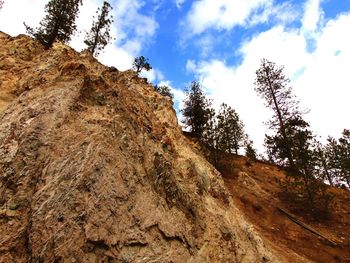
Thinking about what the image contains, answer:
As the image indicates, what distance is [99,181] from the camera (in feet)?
25.2

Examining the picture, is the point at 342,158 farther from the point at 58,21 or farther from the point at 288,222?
the point at 58,21

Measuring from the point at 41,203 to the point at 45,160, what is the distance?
134 centimetres

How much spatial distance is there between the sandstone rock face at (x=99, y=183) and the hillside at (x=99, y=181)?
1.0 inches

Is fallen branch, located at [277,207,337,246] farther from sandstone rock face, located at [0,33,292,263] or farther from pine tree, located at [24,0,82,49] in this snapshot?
pine tree, located at [24,0,82,49]

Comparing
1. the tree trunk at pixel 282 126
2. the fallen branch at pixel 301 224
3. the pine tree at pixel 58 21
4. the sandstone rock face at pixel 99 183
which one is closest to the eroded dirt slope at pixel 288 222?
the fallen branch at pixel 301 224

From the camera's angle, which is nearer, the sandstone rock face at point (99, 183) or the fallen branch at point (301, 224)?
the sandstone rock face at point (99, 183)

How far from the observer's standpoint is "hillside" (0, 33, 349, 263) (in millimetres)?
6668

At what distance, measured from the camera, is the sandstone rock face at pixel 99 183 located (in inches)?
262

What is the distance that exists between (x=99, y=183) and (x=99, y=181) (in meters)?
0.06

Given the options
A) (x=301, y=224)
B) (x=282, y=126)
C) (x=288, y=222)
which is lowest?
(x=301, y=224)

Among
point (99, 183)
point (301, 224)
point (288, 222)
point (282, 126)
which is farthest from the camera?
point (282, 126)

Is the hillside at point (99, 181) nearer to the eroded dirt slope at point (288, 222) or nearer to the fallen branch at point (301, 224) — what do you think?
the eroded dirt slope at point (288, 222)

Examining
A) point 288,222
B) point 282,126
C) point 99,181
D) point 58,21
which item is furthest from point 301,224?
point 58,21

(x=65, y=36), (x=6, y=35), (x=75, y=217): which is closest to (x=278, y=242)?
(x=75, y=217)
